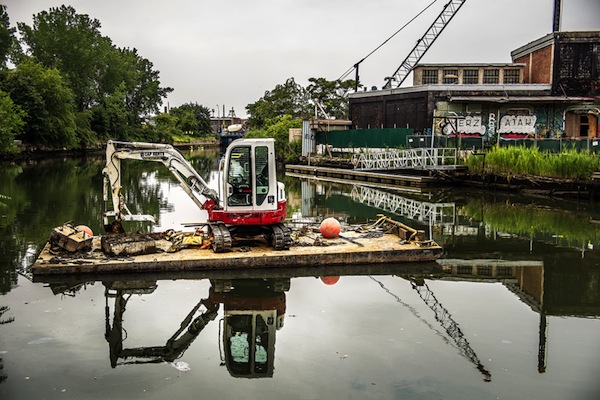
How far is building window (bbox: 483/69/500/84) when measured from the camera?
4391 centimetres

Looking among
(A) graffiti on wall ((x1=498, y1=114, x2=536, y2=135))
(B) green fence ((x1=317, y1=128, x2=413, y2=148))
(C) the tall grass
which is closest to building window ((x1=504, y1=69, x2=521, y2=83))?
(A) graffiti on wall ((x1=498, y1=114, x2=536, y2=135))

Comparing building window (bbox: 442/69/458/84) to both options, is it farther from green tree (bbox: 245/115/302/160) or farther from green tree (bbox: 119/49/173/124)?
green tree (bbox: 119/49/173/124)

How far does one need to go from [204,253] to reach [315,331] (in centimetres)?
397

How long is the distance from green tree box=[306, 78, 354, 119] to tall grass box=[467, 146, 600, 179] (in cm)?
3728

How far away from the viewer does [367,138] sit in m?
42.6

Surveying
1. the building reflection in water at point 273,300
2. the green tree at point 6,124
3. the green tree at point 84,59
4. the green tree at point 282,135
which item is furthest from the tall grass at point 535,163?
the green tree at point 84,59

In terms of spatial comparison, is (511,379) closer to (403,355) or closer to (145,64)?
(403,355)

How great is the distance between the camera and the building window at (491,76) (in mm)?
43906

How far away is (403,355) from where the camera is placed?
8133mm

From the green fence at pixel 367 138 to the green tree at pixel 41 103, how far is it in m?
26.9

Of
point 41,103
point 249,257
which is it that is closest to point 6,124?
point 41,103

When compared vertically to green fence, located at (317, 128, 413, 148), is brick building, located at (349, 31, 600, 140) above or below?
above

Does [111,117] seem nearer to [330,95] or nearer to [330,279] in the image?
[330,95]

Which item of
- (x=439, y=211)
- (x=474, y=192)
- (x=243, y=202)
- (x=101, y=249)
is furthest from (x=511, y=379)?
(x=474, y=192)
